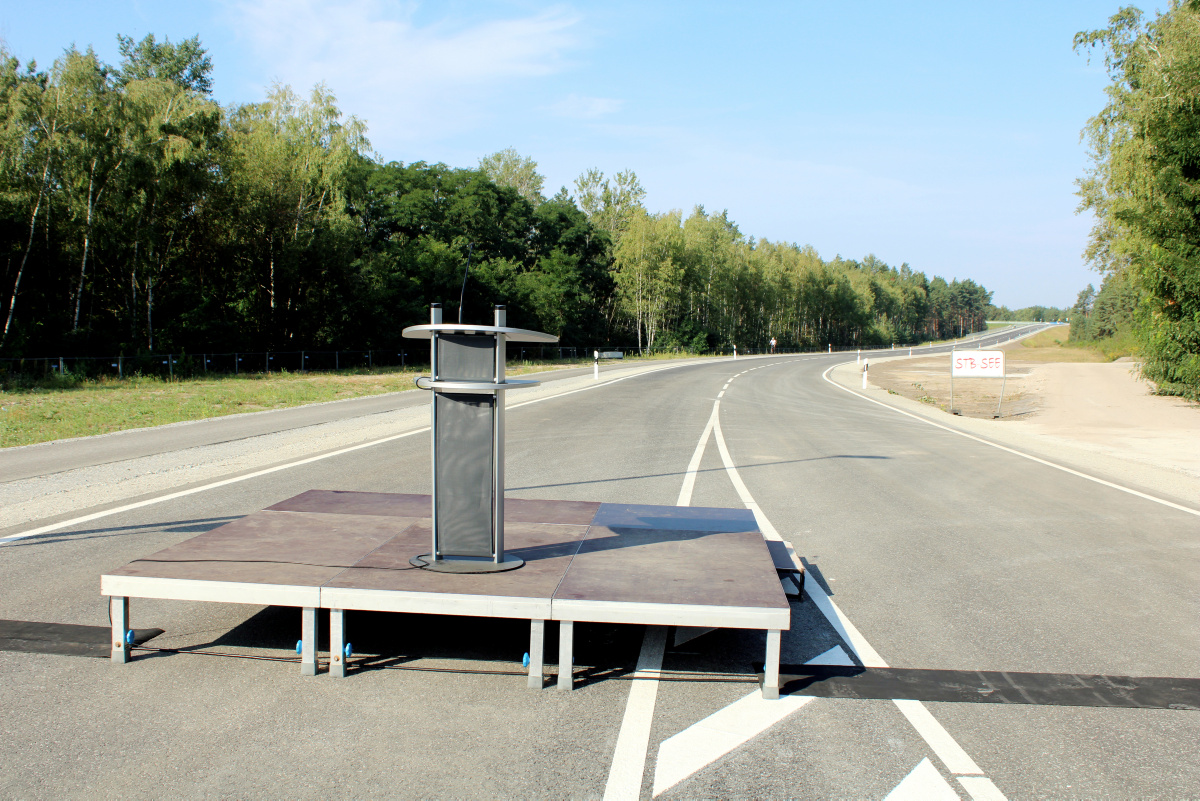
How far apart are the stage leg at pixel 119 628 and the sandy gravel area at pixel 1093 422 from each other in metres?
11.7

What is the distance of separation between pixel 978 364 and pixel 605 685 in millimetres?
25833

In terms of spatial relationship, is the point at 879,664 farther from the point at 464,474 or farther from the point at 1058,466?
the point at 1058,466

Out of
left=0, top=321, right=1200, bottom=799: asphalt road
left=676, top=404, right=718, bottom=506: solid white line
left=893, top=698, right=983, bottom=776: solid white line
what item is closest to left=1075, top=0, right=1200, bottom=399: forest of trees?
left=676, top=404, right=718, bottom=506: solid white line

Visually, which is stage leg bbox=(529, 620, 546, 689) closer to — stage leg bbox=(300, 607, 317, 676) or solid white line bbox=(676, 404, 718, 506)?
stage leg bbox=(300, 607, 317, 676)

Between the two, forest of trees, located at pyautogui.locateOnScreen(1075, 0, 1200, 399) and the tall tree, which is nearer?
forest of trees, located at pyautogui.locateOnScreen(1075, 0, 1200, 399)

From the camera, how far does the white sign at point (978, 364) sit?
2581cm

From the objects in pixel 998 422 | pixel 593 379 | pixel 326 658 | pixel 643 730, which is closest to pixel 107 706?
pixel 326 658

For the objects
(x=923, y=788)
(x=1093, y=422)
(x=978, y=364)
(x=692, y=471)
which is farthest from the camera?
(x=978, y=364)

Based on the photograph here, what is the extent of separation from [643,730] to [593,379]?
108 ft

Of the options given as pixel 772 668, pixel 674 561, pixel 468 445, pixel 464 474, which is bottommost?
pixel 772 668

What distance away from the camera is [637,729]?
3.62 meters

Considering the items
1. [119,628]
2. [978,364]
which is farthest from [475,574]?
[978,364]

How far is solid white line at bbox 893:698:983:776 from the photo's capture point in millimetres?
3350

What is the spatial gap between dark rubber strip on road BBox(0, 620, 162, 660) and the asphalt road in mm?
108
